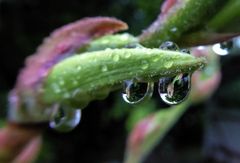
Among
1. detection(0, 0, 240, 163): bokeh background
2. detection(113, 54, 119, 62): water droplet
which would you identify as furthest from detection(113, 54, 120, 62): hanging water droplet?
detection(0, 0, 240, 163): bokeh background

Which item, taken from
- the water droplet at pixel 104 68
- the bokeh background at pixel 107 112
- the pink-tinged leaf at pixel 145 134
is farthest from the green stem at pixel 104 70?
the bokeh background at pixel 107 112

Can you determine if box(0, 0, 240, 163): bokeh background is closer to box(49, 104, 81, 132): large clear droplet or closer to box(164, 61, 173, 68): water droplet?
box(49, 104, 81, 132): large clear droplet

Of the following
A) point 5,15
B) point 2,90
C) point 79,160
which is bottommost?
point 79,160

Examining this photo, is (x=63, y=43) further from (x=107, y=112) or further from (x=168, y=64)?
(x=107, y=112)

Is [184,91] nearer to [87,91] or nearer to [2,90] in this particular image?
[87,91]

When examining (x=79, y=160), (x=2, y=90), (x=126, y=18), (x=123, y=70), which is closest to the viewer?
(x=123, y=70)

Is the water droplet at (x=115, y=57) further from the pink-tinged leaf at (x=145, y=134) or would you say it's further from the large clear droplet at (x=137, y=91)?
the pink-tinged leaf at (x=145, y=134)

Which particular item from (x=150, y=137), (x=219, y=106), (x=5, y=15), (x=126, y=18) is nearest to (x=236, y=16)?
(x=150, y=137)
